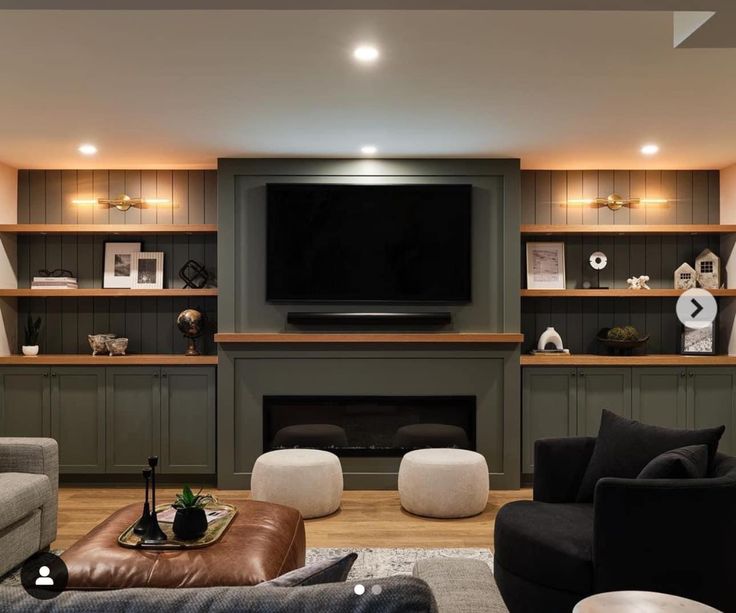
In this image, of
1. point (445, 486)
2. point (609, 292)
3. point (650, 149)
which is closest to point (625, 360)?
point (609, 292)

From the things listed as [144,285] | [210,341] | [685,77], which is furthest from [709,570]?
[144,285]

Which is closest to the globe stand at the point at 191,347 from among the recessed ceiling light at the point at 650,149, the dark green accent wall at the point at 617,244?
the dark green accent wall at the point at 617,244

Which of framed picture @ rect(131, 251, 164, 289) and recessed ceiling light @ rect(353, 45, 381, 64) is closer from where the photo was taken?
recessed ceiling light @ rect(353, 45, 381, 64)

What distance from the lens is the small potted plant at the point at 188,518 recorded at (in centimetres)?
294

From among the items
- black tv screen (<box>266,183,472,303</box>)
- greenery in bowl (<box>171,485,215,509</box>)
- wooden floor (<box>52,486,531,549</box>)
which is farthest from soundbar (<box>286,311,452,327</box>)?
greenery in bowl (<box>171,485,215,509</box>)

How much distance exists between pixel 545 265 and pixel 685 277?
44.1 inches

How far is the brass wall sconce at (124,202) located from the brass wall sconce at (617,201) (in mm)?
3416

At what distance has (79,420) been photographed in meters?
5.74

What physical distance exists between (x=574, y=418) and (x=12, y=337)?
4544mm

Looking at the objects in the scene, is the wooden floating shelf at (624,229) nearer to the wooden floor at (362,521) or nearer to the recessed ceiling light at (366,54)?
the wooden floor at (362,521)

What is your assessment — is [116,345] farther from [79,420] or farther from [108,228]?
[108,228]

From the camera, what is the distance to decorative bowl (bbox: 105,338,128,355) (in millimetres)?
5859

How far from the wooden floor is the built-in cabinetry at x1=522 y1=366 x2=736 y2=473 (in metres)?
0.60

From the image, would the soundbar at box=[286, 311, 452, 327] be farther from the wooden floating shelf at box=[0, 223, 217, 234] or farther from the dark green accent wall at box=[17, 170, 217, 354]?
the wooden floating shelf at box=[0, 223, 217, 234]
